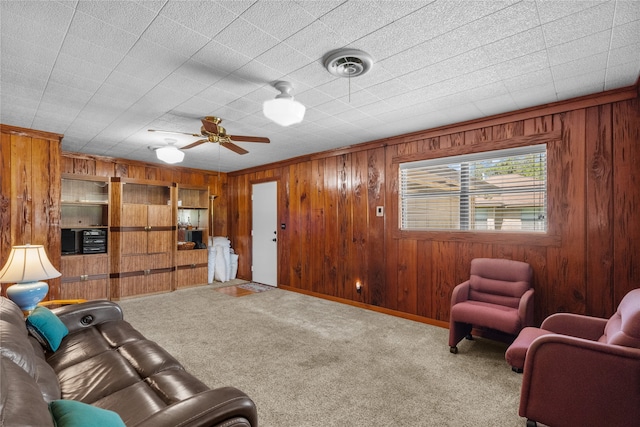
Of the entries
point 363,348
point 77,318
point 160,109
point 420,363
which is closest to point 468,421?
point 420,363

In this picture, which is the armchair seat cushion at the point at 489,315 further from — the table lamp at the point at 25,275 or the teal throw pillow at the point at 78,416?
the table lamp at the point at 25,275

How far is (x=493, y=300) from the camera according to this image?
323 cm

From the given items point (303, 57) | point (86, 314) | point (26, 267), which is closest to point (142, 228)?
point (26, 267)

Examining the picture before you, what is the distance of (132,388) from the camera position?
159cm

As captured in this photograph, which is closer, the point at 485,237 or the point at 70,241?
the point at 485,237

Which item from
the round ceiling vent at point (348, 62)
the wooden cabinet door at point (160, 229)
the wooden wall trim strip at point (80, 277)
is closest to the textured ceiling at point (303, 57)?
the round ceiling vent at point (348, 62)

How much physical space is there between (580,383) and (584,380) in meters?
0.03

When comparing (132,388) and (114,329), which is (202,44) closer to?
(132,388)

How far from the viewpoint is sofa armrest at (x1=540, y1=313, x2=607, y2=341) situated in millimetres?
2309

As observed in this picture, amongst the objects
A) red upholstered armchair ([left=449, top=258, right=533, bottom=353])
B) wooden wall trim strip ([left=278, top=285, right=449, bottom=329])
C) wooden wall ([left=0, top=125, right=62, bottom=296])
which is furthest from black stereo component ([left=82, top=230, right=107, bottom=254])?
red upholstered armchair ([left=449, top=258, right=533, bottom=353])

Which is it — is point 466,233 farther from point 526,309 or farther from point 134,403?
point 134,403

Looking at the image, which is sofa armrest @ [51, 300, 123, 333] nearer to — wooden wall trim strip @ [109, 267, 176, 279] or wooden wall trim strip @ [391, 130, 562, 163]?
wooden wall trim strip @ [109, 267, 176, 279]

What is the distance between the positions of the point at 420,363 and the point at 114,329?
257 centimetres

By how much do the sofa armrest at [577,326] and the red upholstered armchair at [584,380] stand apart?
42 centimetres
